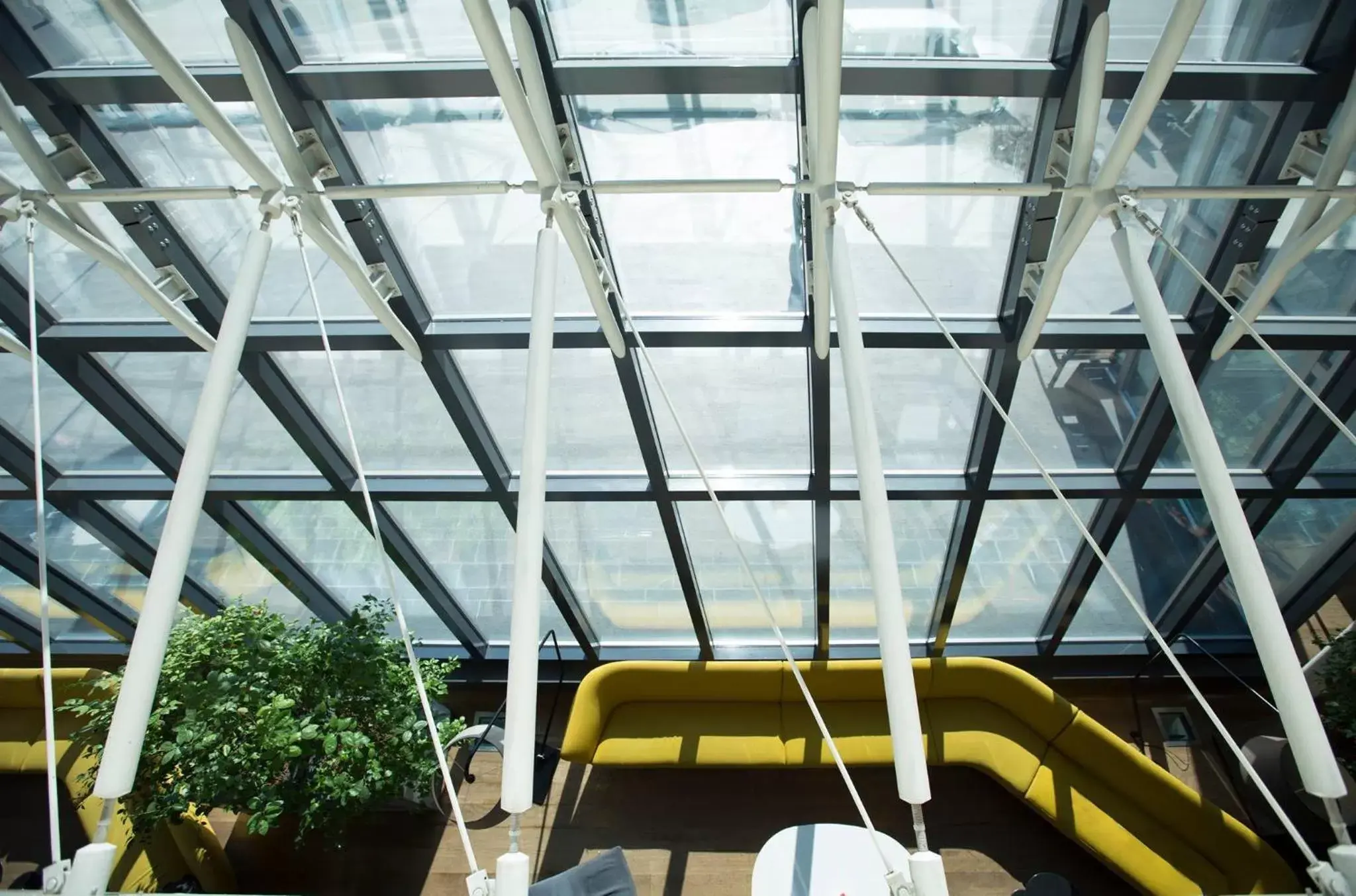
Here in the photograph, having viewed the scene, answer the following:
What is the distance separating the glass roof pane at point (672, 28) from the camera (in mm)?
3010

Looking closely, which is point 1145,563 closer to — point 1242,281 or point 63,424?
point 1242,281

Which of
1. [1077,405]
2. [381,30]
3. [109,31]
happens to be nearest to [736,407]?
[1077,405]

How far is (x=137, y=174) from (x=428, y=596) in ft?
11.4

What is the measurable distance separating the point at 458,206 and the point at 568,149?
2.34ft

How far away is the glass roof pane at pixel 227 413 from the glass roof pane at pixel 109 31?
61.5 inches

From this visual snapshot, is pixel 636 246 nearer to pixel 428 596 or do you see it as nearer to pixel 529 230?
pixel 529 230

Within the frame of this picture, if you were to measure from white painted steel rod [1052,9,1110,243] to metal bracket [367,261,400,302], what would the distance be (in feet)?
9.41

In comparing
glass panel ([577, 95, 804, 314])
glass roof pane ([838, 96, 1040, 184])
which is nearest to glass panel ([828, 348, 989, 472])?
glass panel ([577, 95, 804, 314])

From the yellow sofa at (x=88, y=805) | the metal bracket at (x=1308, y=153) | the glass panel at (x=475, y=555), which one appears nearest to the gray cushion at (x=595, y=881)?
the glass panel at (x=475, y=555)

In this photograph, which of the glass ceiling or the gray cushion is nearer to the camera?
the glass ceiling

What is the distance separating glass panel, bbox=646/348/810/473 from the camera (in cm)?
443

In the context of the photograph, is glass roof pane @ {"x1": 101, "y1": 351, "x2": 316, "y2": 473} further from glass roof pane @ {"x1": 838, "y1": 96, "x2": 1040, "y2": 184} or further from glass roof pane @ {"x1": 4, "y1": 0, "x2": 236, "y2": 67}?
glass roof pane @ {"x1": 838, "y1": 96, "x2": 1040, "y2": 184}

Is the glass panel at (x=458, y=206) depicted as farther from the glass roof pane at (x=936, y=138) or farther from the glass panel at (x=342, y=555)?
the glass panel at (x=342, y=555)

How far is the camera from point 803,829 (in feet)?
16.2
